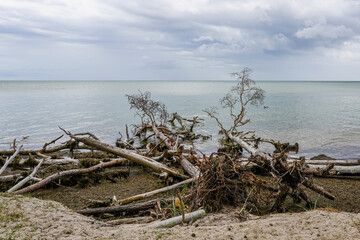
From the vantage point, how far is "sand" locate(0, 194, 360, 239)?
359 centimetres

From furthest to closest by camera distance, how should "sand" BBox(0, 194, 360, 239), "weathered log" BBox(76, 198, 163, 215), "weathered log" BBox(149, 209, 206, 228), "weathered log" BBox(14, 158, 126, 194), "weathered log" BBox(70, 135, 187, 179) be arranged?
"weathered log" BBox(70, 135, 187, 179), "weathered log" BBox(14, 158, 126, 194), "weathered log" BBox(76, 198, 163, 215), "weathered log" BBox(149, 209, 206, 228), "sand" BBox(0, 194, 360, 239)

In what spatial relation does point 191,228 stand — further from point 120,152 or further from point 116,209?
point 120,152

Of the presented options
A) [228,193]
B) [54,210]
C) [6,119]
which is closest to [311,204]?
[228,193]

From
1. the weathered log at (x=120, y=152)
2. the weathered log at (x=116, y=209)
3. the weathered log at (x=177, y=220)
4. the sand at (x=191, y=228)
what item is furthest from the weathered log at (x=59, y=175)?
the weathered log at (x=177, y=220)

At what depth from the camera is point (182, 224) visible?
445cm

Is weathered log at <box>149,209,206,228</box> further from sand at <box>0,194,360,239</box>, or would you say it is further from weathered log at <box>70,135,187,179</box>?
weathered log at <box>70,135,187,179</box>

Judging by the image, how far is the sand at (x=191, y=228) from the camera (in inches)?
141

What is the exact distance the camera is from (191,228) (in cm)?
401

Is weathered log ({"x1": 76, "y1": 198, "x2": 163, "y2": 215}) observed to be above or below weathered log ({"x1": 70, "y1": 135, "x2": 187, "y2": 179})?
below

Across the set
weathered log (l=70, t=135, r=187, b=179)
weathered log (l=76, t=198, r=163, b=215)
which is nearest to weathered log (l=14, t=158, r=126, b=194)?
weathered log (l=70, t=135, r=187, b=179)

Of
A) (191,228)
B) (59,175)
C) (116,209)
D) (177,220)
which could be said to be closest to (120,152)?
(59,175)

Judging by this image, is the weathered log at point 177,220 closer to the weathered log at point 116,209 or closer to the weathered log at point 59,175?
the weathered log at point 116,209

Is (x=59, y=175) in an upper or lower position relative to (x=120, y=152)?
lower

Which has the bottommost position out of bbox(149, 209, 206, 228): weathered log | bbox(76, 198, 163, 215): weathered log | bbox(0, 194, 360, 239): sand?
bbox(76, 198, 163, 215): weathered log
